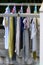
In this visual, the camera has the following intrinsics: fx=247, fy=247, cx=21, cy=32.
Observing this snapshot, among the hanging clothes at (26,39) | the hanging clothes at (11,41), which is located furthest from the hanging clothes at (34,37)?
the hanging clothes at (11,41)

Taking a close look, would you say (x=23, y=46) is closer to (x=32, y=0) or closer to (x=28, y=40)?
(x=28, y=40)

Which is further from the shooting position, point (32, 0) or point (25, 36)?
point (32, 0)

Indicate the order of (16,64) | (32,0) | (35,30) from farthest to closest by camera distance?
(32,0) → (16,64) → (35,30)

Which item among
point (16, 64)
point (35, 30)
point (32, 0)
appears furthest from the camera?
point (32, 0)

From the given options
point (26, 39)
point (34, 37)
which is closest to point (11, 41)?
point (26, 39)

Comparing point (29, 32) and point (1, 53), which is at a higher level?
point (29, 32)

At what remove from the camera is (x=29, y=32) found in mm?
3066

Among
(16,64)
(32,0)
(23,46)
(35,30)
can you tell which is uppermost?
(32,0)

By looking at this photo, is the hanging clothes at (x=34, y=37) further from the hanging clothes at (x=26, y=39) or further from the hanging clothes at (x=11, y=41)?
the hanging clothes at (x=11, y=41)

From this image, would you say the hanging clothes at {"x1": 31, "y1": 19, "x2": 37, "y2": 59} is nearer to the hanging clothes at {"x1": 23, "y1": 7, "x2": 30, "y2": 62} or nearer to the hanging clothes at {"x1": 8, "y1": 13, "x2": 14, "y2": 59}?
the hanging clothes at {"x1": 23, "y1": 7, "x2": 30, "y2": 62}

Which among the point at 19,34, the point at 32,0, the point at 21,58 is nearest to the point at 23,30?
the point at 19,34

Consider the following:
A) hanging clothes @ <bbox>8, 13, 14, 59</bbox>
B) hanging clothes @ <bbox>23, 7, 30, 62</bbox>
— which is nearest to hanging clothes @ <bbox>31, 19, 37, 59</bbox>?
hanging clothes @ <bbox>23, 7, 30, 62</bbox>

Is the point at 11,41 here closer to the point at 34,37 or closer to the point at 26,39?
the point at 26,39

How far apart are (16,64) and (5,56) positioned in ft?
0.59
